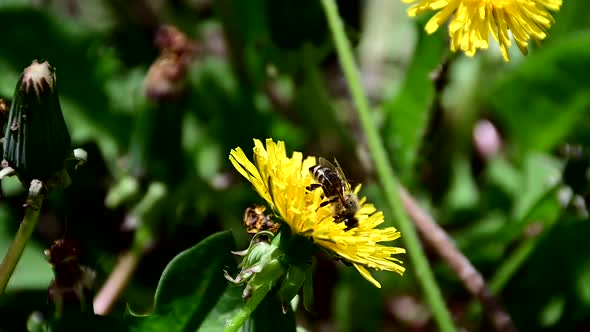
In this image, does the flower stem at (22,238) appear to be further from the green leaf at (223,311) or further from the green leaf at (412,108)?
the green leaf at (412,108)

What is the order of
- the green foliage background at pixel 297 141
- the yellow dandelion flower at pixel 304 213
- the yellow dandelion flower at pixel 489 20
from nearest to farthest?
the yellow dandelion flower at pixel 304 213 < the yellow dandelion flower at pixel 489 20 < the green foliage background at pixel 297 141

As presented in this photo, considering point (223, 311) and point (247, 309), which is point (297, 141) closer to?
point (223, 311)

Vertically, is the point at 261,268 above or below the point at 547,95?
above

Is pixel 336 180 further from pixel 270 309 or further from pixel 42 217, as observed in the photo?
pixel 42 217

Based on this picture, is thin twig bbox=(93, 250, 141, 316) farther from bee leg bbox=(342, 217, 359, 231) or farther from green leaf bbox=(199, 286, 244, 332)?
bee leg bbox=(342, 217, 359, 231)

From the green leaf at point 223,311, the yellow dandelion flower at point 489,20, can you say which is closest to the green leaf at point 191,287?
the green leaf at point 223,311

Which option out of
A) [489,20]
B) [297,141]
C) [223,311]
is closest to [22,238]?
[223,311]
